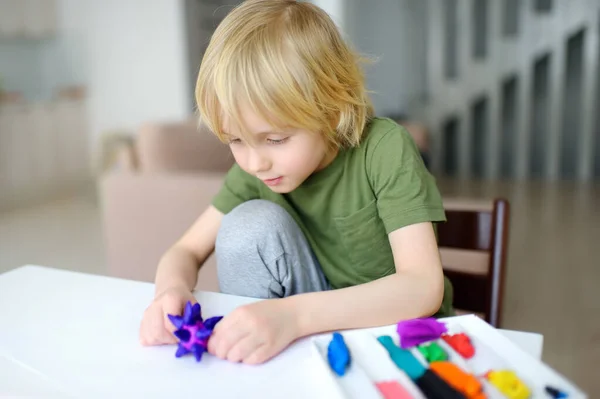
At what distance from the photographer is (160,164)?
1800 mm

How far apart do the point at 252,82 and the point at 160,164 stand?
112cm

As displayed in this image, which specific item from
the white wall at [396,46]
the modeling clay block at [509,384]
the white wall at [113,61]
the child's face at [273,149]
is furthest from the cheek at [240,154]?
the white wall at [396,46]

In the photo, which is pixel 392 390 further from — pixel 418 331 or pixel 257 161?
pixel 257 161

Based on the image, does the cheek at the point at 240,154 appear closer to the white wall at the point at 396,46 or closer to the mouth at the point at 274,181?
the mouth at the point at 274,181

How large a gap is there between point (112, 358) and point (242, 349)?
0.14 m

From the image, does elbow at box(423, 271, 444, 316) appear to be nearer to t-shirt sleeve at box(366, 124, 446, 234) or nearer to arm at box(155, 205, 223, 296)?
t-shirt sleeve at box(366, 124, 446, 234)

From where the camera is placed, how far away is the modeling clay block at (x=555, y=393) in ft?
1.55

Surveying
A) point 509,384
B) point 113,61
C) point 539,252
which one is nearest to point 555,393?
point 509,384

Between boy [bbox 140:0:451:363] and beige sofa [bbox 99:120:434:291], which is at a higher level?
boy [bbox 140:0:451:363]

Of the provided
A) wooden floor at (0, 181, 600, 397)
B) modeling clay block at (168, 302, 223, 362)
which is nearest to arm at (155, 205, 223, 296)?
modeling clay block at (168, 302, 223, 362)

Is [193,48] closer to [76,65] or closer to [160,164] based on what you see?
[76,65]

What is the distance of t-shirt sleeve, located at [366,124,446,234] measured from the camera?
795mm

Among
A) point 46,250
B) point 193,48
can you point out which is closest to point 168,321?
point 46,250

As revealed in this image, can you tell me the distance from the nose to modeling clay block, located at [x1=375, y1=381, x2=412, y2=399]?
36cm
